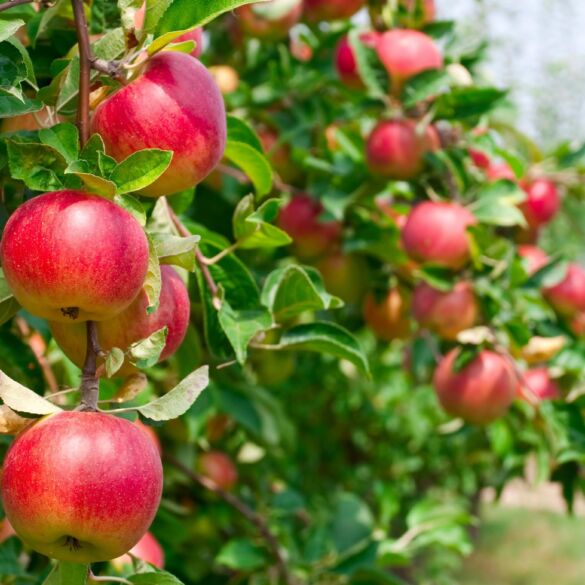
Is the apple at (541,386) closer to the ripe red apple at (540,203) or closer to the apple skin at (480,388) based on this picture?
the apple skin at (480,388)

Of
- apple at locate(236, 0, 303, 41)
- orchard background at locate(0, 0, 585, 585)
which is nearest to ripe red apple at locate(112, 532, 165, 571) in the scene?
orchard background at locate(0, 0, 585, 585)

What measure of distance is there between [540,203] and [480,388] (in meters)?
0.48

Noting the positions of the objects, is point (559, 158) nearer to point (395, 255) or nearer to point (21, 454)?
point (395, 255)

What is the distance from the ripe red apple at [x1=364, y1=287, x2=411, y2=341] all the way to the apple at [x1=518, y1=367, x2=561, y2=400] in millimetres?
244

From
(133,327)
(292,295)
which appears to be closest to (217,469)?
(292,295)

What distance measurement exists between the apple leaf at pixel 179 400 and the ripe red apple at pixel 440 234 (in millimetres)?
829

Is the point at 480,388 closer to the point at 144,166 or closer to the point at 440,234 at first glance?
the point at 440,234

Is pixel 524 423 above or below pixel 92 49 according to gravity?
below

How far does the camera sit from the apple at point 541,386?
162 centimetres

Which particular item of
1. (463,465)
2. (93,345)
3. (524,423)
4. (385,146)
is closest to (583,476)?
(524,423)

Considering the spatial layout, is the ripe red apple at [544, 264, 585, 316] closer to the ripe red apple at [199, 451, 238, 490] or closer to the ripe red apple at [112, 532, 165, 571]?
the ripe red apple at [199, 451, 238, 490]

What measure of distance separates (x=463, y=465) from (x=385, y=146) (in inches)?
106

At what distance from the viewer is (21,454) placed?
642mm

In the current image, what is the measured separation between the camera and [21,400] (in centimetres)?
66
